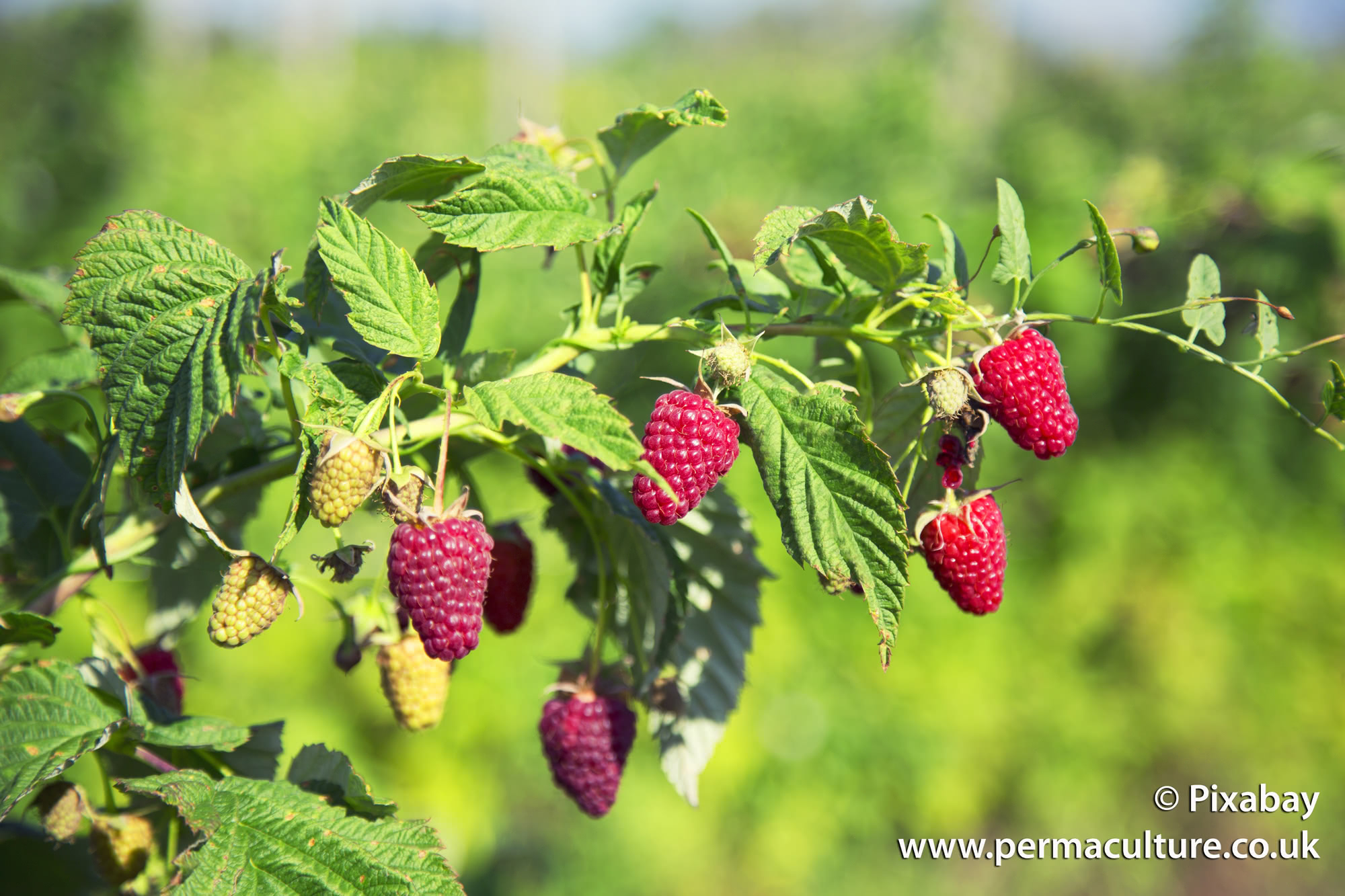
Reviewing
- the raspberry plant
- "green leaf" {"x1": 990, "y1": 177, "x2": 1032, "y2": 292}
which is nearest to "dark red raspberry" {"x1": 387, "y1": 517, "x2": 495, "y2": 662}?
the raspberry plant

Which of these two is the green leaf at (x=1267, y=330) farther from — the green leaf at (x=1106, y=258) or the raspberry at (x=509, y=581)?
the raspberry at (x=509, y=581)

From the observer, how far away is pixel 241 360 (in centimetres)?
58

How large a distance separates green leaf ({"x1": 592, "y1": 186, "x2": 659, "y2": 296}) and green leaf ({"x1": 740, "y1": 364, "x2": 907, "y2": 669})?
199 mm

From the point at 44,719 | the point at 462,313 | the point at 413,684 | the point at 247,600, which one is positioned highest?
the point at 462,313

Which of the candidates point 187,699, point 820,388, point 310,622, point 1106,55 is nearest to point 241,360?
point 820,388

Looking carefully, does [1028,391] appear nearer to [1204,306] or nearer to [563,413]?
[1204,306]

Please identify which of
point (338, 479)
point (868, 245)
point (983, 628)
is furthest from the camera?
point (983, 628)

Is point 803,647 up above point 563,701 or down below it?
below

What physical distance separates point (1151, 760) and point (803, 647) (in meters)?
1.50

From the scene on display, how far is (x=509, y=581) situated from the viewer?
1013 mm

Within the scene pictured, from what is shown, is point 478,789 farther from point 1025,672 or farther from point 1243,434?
point 1243,434

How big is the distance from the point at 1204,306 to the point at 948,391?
294mm

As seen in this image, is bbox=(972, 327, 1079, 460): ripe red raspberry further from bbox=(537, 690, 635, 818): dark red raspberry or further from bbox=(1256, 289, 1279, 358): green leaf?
bbox=(537, 690, 635, 818): dark red raspberry

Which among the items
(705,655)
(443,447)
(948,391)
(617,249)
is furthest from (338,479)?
(705,655)
